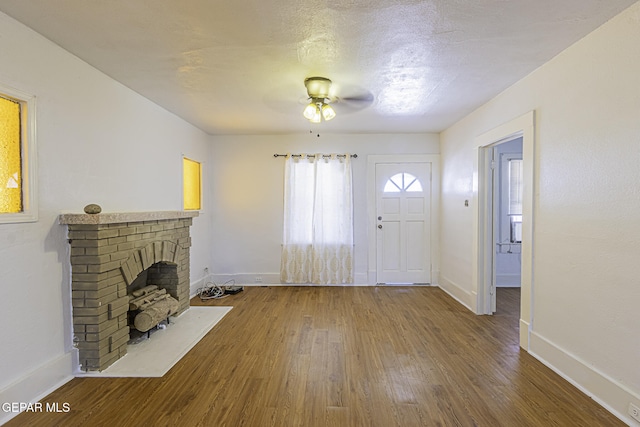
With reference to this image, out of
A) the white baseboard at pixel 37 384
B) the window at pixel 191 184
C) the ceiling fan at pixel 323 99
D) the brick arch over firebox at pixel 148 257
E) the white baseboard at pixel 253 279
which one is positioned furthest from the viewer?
the white baseboard at pixel 253 279

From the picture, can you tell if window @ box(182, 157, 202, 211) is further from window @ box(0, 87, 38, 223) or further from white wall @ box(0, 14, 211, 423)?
window @ box(0, 87, 38, 223)

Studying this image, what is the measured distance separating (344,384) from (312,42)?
2481 millimetres

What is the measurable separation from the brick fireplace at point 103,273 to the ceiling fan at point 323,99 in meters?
1.87

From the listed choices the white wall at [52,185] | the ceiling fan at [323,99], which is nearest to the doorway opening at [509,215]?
the ceiling fan at [323,99]

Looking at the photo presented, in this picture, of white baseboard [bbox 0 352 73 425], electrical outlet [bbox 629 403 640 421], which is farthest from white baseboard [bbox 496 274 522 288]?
white baseboard [bbox 0 352 73 425]

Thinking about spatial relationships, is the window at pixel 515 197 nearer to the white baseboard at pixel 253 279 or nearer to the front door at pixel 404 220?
the front door at pixel 404 220

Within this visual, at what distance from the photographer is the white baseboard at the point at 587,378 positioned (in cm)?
185

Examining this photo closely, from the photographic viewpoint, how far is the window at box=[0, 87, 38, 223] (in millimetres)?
1942

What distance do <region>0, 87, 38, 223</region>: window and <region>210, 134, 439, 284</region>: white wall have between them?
3074mm

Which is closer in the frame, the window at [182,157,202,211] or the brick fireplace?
the brick fireplace

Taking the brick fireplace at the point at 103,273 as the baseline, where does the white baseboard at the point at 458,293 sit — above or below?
below

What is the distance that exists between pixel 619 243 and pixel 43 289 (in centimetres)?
380

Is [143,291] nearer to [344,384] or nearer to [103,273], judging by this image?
[103,273]

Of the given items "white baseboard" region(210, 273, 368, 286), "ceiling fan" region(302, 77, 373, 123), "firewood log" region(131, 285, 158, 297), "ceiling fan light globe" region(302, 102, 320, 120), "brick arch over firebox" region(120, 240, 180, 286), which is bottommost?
"white baseboard" region(210, 273, 368, 286)
